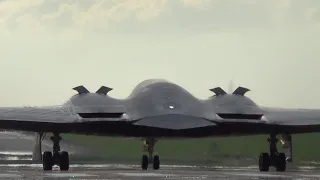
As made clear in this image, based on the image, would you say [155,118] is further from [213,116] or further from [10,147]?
[10,147]

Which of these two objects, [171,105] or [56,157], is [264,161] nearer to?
[171,105]

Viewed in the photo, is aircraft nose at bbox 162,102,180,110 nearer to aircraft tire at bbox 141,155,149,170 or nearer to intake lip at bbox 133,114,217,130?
intake lip at bbox 133,114,217,130

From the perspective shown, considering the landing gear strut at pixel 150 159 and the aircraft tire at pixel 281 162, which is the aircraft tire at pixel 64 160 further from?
the aircraft tire at pixel 281 162

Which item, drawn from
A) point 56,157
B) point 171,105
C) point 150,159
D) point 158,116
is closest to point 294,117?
point 171,105

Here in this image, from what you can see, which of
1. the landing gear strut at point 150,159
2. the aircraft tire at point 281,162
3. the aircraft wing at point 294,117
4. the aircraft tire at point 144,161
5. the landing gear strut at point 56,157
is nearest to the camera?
the aircraft wing at point 294,117

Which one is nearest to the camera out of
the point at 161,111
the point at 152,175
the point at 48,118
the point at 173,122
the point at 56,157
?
the point at 152,175

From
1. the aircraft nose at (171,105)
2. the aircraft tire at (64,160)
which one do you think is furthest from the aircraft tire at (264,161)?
the aircraft tire at (64,160)

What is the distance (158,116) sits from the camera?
26266 millimetres

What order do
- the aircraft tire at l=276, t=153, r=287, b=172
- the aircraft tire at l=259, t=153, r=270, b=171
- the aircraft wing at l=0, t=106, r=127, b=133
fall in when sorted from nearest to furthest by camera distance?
the aircraft wing at l=0, t=106, r=127, b=133 < the aircraft tire at l=276, t=153, r=287, b=172 < the aircraft tire at l=259, t=153, r=270, b=171

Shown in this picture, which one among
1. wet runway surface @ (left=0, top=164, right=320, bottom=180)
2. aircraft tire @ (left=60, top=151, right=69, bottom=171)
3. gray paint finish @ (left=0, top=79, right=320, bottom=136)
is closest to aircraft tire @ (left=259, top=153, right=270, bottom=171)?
gray paint finish @ (left=0, top=79, right=320, bottom=136)

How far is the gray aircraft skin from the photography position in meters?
26.4

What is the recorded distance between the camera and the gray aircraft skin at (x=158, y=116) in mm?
26375

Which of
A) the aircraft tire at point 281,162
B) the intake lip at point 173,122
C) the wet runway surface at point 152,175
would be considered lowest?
the wet runway surface at point 152,175

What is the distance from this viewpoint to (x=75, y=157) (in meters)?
44.1
